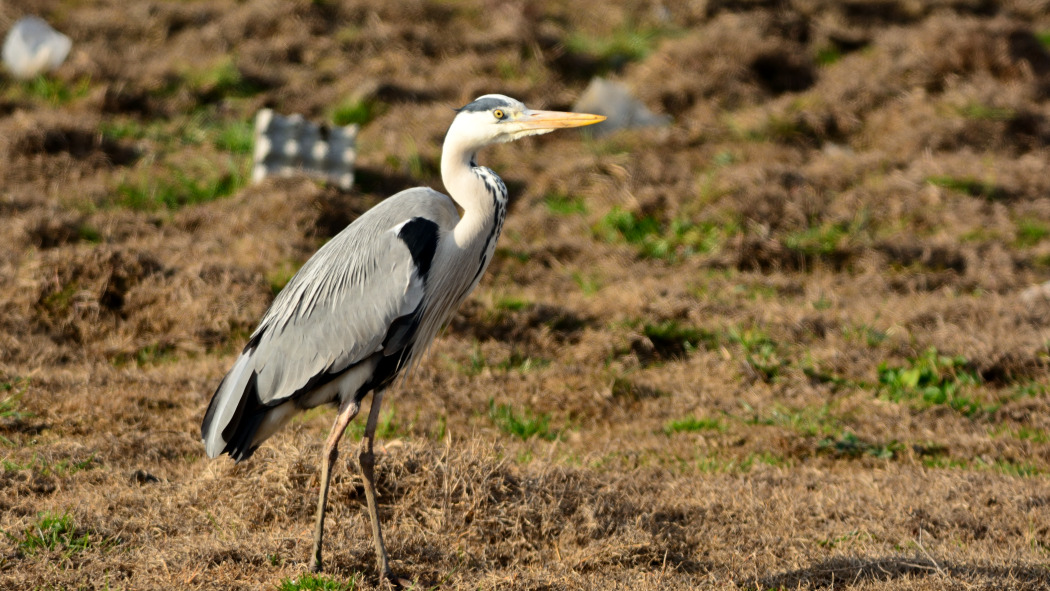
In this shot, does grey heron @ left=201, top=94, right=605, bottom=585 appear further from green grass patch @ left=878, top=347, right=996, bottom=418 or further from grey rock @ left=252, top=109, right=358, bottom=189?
grey rock @ left=252, top=109, right=358, bottom=189

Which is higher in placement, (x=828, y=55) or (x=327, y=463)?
(x=327, y=463)

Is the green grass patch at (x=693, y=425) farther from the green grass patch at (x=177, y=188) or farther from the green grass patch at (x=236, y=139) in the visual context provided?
the green grass patch at (x=236, y=139)

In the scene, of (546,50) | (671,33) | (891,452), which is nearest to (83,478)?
(891,452)

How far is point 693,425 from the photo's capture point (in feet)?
20.4

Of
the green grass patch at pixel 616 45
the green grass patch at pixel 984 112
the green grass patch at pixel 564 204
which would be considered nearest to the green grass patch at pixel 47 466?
the green grass patch at pixel 564 204

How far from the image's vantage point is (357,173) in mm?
9602

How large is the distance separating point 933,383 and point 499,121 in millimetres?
3710

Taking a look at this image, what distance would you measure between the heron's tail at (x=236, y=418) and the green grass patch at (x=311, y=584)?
1.98 feet

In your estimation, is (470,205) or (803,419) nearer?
(470,205)

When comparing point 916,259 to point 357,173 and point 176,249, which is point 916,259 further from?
point 176,249

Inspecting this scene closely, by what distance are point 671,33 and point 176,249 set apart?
7844 mm

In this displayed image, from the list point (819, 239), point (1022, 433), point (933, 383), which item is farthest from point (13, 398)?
point (819, 239)

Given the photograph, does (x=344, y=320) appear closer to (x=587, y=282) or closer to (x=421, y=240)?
(x=421, y=240)

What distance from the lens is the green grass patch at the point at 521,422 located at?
5.99 metres
